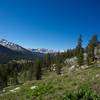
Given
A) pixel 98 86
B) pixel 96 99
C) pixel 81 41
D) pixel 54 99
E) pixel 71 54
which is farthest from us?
pixel 71 54

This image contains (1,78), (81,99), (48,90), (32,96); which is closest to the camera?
(81,99)

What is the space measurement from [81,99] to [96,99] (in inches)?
43.4

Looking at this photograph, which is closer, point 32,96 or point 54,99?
point 54,99

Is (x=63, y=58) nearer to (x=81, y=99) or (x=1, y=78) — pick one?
(x=1, y=78)

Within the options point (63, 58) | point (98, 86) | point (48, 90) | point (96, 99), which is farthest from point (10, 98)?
point (63, 58)

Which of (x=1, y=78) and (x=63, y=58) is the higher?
(x=63, y=58)

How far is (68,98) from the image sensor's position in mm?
11328

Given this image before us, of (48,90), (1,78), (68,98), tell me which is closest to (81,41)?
(1,78)

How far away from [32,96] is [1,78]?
88349 mm

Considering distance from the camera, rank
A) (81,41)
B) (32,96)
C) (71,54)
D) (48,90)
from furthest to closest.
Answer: (71,54)
(81,41)
(48,90)
(32,96)

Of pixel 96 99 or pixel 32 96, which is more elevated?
pixel 96 99

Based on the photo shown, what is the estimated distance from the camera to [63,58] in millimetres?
177250

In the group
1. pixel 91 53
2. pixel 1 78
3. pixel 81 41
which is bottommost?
pixel 1 78

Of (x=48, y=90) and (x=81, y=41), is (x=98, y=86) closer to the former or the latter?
(x=48, y=90)
